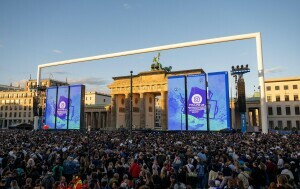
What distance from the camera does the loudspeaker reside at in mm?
34219

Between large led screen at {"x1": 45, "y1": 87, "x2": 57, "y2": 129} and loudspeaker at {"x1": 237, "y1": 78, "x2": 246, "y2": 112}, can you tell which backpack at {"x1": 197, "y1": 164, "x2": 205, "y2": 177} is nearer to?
loudspeaker at {"x1": 237, "y1": 78, "x2": 246, "y2": 112}

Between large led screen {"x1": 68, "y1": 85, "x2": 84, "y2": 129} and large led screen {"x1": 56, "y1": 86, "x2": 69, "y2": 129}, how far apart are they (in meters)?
1.15

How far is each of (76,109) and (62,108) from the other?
12.9 feet

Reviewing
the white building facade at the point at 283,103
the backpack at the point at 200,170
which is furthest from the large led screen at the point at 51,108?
the white building facade at the point at 283,103

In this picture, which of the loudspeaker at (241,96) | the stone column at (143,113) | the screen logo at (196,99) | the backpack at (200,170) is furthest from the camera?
the stone column at (143,113)

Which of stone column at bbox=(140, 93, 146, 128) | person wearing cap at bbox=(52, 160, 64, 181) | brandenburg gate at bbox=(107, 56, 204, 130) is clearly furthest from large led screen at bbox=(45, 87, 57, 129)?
person wearing cap at bbox=(52, 160, 64, 181)

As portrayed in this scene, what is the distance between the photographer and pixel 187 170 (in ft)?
Answer: 32.4

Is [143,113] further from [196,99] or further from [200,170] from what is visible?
[200,170]

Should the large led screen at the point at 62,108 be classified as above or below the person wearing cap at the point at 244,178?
above

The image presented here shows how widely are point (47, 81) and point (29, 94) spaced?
8.93 meters

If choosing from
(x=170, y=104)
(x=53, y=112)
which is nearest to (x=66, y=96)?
(x=53, y=112)

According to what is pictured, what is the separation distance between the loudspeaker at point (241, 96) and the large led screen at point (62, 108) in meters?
34.5

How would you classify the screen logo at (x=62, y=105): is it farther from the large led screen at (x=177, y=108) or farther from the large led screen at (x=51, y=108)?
the large led screen at (x=177, y=108)

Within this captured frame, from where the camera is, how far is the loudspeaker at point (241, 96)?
112ft
